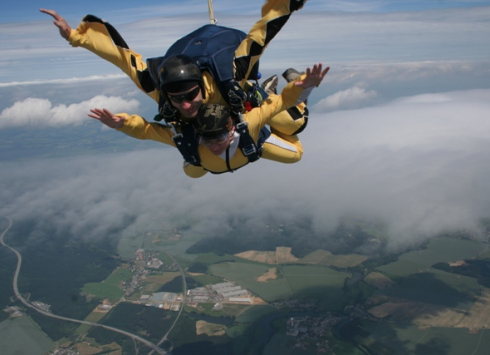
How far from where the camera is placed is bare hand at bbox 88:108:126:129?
2996mm

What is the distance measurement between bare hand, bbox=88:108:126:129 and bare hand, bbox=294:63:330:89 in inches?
54.1

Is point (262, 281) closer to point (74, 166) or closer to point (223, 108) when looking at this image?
point (223, 108)

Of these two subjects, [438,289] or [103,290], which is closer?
[438,289]

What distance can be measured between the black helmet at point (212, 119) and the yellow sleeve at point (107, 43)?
2.27 feet

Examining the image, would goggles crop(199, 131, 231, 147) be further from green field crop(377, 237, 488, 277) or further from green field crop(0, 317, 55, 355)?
green field crop(377, 237, 488, 277)

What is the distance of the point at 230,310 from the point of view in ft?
77.0

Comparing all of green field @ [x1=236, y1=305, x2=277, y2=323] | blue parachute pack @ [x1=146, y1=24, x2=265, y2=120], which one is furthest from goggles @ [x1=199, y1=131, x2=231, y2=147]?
green field @ [x1=236, y1=305, x2=277, y2=323]

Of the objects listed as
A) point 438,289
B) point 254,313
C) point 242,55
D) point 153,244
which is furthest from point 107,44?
point 153,244

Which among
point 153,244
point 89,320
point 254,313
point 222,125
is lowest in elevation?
point 153,244

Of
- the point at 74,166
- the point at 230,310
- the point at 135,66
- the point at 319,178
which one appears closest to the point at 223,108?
the point at 135,66

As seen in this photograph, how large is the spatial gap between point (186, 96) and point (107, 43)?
1.14m

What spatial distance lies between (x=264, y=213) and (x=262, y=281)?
1870 centimetres

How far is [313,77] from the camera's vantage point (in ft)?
9.40

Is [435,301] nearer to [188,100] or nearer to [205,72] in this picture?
[205,72]
